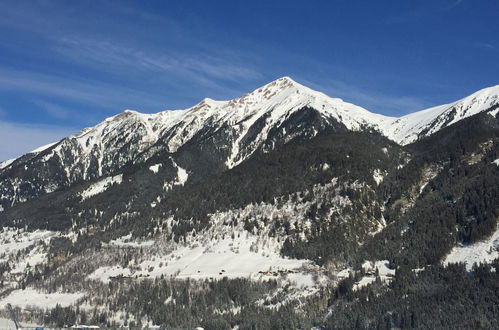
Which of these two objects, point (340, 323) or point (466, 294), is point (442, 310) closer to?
point (466, 294)

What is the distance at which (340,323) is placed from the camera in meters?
198

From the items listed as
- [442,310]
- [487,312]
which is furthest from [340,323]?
[487,312]

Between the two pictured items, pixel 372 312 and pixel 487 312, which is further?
pixel 372 312

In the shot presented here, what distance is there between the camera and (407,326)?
7357 inches

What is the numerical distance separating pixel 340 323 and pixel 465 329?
40.3 meters

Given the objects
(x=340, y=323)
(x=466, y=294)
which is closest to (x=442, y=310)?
(x=466, y=294)

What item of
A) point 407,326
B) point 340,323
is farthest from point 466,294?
point 340,323

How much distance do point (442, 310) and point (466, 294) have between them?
527 inches

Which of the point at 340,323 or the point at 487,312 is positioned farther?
the point at 340,323

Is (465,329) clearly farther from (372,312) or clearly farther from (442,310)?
(372,312)

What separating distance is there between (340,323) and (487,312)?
46.9 meters

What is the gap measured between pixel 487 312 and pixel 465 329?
509 inches

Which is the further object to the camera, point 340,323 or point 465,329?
point 340,323

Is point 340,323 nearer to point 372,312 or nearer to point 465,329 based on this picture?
point 372,312
